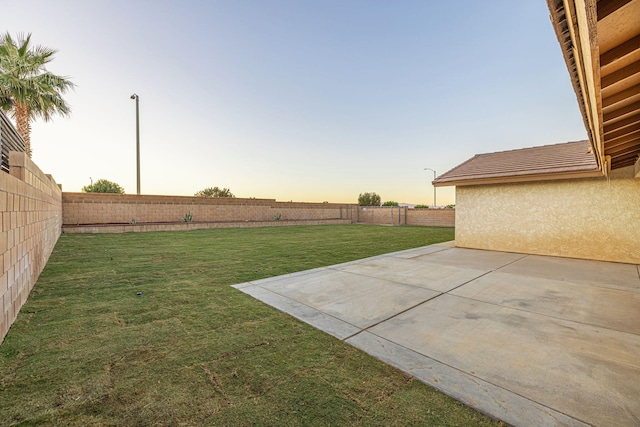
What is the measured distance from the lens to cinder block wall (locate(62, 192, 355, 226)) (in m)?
15.3

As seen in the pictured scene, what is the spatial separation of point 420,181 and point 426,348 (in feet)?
103

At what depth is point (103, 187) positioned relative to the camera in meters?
34.8

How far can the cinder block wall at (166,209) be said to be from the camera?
50.3ft

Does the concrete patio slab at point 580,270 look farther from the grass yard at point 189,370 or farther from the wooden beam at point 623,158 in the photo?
the grass yard at point 189,370

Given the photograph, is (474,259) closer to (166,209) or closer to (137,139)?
(166,209)

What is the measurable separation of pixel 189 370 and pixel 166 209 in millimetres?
18640

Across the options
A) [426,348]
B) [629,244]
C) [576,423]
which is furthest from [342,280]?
[629,244]

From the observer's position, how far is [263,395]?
2078 mm

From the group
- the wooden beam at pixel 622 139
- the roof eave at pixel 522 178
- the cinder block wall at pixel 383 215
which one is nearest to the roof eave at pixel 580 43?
the wooden beam at pixel 622 139

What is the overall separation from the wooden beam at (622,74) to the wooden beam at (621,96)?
2.15 feet

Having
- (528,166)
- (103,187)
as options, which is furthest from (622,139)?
(103,187)

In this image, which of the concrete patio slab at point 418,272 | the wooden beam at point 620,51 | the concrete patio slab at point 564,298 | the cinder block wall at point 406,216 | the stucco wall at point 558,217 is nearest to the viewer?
the wooden beam at point 620,51

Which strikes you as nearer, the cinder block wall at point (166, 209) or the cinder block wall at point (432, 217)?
the cinder block wall at point (166, 209)

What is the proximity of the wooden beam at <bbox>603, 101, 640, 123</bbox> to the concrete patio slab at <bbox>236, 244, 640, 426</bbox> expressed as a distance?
9.59 feet
